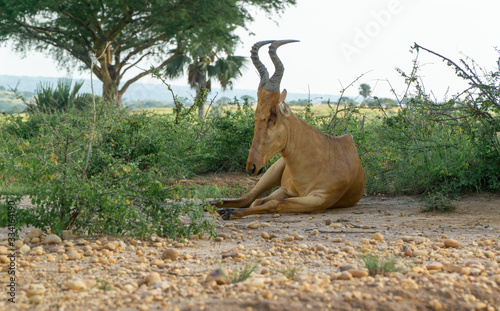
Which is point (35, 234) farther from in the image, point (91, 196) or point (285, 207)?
point (285, 207)

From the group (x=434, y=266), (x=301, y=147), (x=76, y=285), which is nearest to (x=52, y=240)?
(x=76, y=285)

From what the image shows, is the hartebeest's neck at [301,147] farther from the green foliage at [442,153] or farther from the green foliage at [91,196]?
the green foliage at [91,196]

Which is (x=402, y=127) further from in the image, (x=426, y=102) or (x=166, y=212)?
(x=166, y=212)

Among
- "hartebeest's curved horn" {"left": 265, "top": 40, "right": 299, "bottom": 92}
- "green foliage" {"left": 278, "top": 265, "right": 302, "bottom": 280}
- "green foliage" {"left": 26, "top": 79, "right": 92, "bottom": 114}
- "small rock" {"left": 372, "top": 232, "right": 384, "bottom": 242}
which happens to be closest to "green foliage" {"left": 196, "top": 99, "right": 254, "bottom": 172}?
"hartebeest's curved horn" {"left": 265, "top": 40, "right": 299, "bottom": 92}

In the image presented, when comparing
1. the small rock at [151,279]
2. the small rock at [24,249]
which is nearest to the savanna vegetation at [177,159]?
the small rock at [24,249]

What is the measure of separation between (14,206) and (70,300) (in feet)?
6.41

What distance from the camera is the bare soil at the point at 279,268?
111 inches

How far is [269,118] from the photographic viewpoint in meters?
6.36

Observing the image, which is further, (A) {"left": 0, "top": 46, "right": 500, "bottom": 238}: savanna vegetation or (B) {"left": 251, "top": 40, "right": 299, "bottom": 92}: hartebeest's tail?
(B) {"left": 251, "top": 40, "right": 299, "bottom": 92}: hartebeest's tail

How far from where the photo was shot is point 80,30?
72.9 feet

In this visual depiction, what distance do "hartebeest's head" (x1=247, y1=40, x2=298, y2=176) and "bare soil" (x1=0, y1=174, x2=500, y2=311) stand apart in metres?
0.89

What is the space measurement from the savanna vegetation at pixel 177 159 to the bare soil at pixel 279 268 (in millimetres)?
291

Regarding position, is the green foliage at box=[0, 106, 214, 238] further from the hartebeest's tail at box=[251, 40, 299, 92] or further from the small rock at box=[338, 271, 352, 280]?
Answer: the hartebeest's tail at box=[251, 40, 299, 92]

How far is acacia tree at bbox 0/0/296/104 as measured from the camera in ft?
68.5
